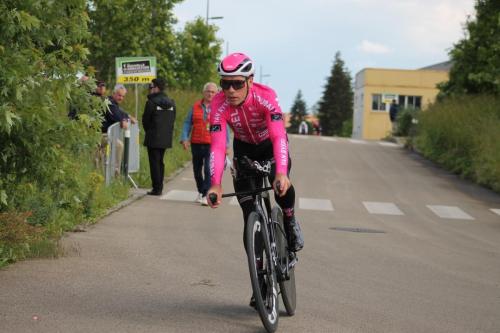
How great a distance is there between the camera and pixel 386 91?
91.9m

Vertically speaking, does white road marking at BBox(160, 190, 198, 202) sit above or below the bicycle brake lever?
below

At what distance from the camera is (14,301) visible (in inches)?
293

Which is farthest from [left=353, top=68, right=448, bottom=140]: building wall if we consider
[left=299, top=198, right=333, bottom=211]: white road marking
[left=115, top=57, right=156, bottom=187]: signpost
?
[left=299, top=198, right=333, bottom=211]: white road marking

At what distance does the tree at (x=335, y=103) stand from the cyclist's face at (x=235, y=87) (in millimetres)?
134912

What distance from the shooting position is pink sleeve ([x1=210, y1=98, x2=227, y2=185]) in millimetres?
6980

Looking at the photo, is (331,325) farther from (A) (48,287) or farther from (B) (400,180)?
(B) (400,180)

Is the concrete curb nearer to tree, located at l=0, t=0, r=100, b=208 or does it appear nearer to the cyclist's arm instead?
the cyclist's arm

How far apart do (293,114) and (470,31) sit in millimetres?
147474

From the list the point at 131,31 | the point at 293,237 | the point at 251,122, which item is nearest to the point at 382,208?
the point at 293,237

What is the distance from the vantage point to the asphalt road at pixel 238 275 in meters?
7.20

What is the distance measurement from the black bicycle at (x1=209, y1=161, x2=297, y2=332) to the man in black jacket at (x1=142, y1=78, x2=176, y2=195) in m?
10.7

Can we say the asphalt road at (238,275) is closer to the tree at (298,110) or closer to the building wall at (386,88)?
the building wall at (386,88)

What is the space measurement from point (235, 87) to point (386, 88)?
86044 mm

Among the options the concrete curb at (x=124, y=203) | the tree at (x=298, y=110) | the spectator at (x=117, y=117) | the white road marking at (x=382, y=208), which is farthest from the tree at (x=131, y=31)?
the tree at (x=298, y=110)
